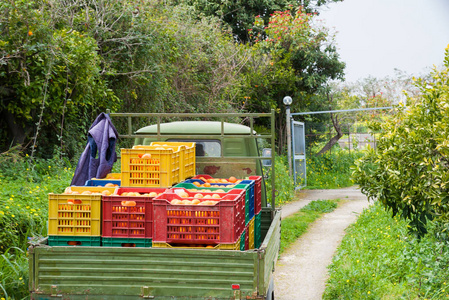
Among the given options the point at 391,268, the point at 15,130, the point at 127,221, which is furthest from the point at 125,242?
the point at 15,130

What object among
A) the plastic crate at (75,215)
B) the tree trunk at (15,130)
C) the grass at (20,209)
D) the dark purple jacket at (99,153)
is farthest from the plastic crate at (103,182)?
the tree trunk at (15,130)

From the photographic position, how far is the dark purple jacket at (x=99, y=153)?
6055 millimetres

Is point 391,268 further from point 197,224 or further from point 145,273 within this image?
point 145,273

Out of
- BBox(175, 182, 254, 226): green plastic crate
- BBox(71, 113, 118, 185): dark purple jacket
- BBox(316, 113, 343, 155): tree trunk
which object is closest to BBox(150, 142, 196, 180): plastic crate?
BBox(175, 182, 254, 226): green plastic crate

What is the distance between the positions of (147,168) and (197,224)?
1.30 meters

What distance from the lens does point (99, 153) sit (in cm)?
615

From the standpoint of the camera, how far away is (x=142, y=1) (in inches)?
458

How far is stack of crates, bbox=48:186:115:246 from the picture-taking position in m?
4.41

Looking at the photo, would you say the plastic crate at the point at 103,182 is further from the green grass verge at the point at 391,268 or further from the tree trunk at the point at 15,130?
the tree trunk at the point at 15,130

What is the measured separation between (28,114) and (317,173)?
13.3 meters

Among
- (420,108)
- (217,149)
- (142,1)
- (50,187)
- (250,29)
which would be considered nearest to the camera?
(420,108)

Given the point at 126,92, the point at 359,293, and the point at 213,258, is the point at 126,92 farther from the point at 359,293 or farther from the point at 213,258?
the point at 213,258

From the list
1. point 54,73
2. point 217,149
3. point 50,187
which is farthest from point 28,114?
point 217,149

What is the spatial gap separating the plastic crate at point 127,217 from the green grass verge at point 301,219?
5311mm
